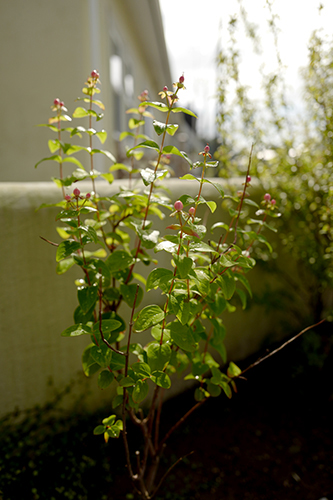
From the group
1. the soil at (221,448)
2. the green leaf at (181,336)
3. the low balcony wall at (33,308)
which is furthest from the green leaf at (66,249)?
the soil at (221,448)

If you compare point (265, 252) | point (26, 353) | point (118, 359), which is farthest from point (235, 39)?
point (26, 353)

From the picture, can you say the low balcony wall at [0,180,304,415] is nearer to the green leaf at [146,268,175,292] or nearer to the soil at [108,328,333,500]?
the soil at [108,328,333,500]

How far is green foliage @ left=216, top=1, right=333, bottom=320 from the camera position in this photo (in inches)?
93.2

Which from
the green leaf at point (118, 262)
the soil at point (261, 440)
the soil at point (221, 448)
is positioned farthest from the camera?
the soil at point (261, 440)

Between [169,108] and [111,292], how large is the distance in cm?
84

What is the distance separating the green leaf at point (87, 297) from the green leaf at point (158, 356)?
0.29 metres

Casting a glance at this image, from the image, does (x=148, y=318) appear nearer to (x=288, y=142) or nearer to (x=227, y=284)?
(x=227, y=284)

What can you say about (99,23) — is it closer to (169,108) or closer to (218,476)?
(169,108)

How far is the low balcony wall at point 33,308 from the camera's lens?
2.00m

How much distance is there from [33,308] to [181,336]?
1187mm

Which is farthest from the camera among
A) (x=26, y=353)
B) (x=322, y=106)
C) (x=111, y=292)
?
(x=322, y=106)

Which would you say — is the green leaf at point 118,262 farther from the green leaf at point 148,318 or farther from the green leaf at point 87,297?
the green leaf at point 148,318

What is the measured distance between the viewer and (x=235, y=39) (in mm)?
2285

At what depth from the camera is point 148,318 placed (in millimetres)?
1249
